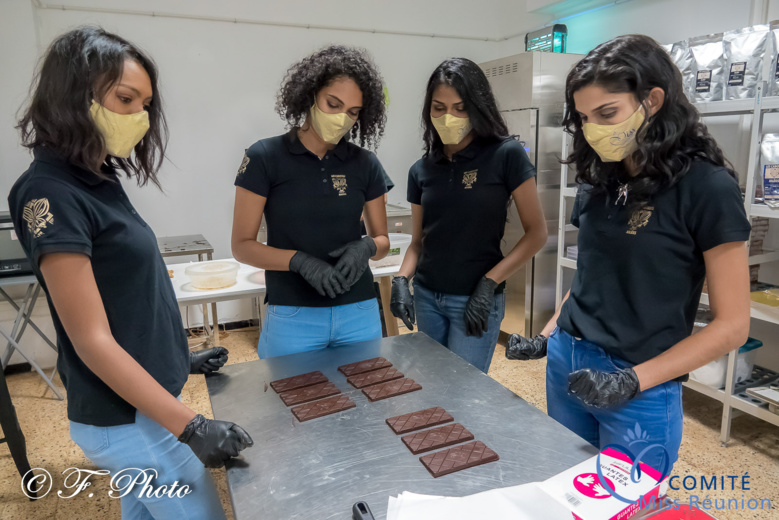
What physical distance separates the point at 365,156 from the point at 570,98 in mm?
615

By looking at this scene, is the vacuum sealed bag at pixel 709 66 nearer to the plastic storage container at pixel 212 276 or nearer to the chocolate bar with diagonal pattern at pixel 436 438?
the chocolate bar with diagonal pattern at pixel 436 438

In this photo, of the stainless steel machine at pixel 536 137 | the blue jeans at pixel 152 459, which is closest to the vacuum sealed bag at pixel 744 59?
the stainless steel machine at pixel 536 137

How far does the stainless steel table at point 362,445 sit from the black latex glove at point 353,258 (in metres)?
0.25

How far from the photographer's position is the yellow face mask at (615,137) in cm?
107

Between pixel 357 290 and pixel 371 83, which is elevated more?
pixel 371 83

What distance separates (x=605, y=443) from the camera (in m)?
1.13

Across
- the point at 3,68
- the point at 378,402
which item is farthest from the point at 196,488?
the point at 3,68

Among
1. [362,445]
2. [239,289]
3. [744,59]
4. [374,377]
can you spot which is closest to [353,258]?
[374,377]

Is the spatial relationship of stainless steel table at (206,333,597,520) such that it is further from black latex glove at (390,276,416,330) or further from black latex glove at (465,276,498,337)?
black latex glove at (390,276,416,330)

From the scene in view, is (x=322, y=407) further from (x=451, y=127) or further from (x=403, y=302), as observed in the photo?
(x=451, y=127)

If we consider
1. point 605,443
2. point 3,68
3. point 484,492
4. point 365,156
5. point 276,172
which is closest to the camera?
point 484,492

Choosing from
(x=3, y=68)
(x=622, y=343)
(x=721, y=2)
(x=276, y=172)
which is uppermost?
(x=721, y=2)

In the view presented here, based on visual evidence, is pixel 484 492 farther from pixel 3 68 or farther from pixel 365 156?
pixel 3 68

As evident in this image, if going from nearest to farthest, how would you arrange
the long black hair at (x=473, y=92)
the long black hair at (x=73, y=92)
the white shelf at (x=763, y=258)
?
the long black hair at (x=73, y=92), the long black hair at (x=473, y=92), the white shelf at (x=763, y=258)
